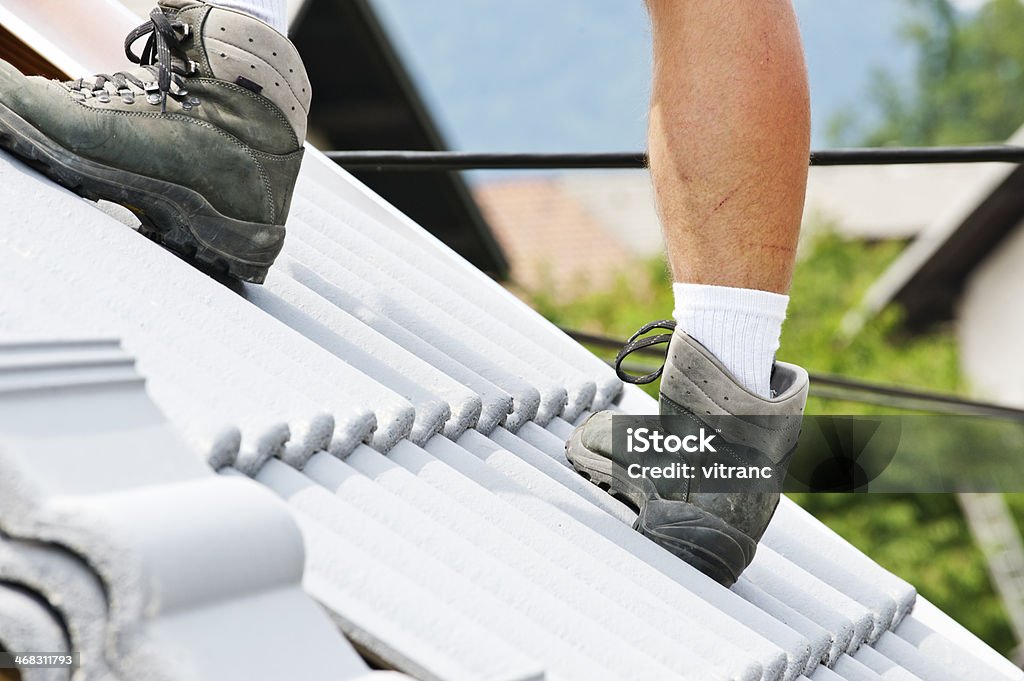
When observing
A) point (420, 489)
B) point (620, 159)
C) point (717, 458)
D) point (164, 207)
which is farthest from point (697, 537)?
point (620, 159)

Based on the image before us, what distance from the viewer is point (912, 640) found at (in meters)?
1.76

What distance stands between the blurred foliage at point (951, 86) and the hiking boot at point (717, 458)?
41463 millimetres

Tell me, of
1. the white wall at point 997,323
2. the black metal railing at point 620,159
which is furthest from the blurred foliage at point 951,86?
the black metal railing at point 620,159

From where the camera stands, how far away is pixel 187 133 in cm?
148

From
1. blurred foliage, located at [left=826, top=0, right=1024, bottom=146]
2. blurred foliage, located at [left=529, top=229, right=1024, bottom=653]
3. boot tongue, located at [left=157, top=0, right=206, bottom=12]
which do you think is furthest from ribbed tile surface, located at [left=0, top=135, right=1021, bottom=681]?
blurred foliage, located at [left=826, top=0, right=1024, bottom=146]

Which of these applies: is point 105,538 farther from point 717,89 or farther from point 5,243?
point 717,89

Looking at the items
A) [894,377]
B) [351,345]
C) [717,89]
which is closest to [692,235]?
[717,89]

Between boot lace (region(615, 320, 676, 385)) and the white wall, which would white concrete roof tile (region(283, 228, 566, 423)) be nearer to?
boot lace (region(615, 320, 676, 385))

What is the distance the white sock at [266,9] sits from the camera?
1.54 m

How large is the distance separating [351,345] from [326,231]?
1.57 ft

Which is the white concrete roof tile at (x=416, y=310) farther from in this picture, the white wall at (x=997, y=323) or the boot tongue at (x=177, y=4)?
the white wall at (x=997, y=323)

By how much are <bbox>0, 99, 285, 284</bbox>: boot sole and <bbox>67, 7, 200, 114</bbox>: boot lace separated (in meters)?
0.09

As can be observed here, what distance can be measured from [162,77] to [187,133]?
7cm

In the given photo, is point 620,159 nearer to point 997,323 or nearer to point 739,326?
point 739,326
